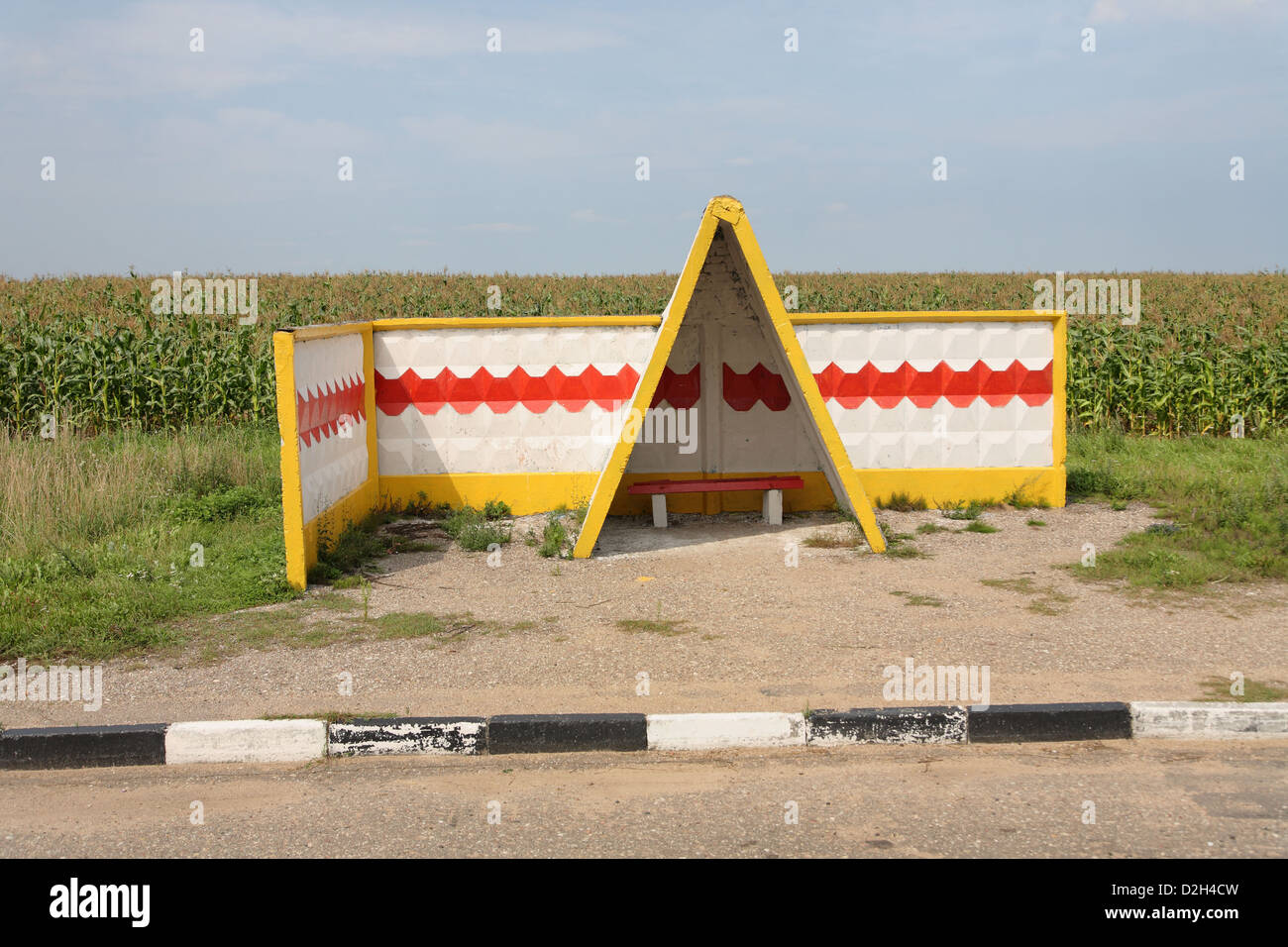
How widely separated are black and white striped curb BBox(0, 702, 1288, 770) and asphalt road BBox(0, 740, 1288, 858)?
0.08m

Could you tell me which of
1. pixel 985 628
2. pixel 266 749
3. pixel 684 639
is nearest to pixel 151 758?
pixel 266 749

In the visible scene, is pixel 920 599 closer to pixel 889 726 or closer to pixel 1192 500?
pixel 889 726

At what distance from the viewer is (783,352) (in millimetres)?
9805

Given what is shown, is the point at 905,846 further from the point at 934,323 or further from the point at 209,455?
the point at 209,455

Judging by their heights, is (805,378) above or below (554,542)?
above

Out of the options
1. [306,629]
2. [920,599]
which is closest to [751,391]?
[920,599]

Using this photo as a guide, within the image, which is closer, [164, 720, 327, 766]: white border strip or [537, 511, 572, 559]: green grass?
[164, 720, 327, 766]: white border strip

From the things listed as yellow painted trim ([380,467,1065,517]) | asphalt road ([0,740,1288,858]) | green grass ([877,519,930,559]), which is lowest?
asphalt road ([0,740,1288,858])

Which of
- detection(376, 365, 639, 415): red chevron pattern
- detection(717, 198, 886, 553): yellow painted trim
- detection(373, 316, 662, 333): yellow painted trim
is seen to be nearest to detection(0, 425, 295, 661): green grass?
detection(376, 365, 639, 415): red chevron pattern

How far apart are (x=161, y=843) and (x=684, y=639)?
3.48 meters

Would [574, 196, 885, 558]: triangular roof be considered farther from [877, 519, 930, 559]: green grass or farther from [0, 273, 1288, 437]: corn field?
[0, 273, 1288, 437]: corn field

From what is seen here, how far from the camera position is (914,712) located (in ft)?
18.1

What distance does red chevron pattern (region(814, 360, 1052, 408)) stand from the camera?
11484mm

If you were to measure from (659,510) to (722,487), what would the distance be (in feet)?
2.67
